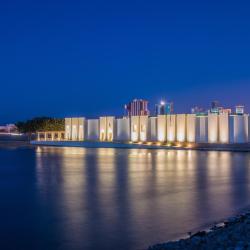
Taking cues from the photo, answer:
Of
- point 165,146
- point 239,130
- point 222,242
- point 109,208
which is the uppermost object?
point 239,130

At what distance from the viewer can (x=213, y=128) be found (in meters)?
43.0

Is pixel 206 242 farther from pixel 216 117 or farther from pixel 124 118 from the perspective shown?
pixel 124 118

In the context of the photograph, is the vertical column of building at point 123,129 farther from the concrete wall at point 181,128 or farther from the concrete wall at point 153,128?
the concrete wall at point 181,128

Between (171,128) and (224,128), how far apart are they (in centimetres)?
677

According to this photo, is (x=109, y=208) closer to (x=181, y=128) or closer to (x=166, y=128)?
(x=181, y=128)

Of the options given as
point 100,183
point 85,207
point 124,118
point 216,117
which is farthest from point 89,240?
point 124,118

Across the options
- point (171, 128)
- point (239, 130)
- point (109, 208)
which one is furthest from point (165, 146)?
point (109, 208)

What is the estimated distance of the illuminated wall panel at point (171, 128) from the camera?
46875 mm

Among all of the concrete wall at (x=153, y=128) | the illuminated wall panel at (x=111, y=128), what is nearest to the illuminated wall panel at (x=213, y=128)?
the concrete wall at (x=153, y=128)

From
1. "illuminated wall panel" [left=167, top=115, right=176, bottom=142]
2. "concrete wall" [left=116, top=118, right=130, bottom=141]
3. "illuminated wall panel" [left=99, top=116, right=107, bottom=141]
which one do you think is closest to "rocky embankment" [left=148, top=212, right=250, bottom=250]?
"illuminated wall panel" [left=167, top=115, right=176, bottom=142]

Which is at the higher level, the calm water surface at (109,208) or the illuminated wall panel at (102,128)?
the illuminated wall panel at (102,128)

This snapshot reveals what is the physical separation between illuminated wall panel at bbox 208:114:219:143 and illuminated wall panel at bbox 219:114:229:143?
0.41 metres

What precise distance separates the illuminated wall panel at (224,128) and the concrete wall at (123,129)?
13.3m

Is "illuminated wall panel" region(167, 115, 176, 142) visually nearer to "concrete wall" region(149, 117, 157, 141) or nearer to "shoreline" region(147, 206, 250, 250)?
"concrete wall" region(149, 117, 157, 141)
